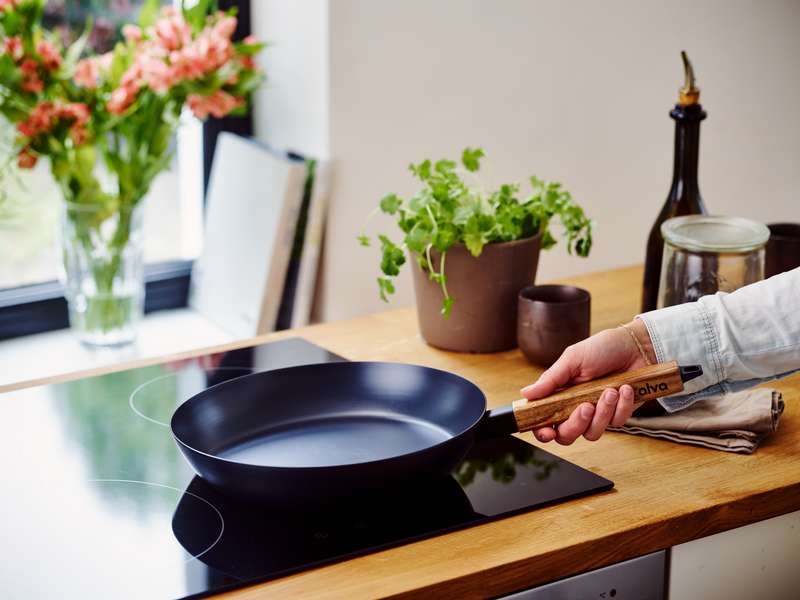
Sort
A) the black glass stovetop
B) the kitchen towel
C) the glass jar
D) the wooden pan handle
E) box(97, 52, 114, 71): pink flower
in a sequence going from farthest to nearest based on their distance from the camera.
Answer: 1. box(97, 52, 114, 71): pink flower
2. the glass jar
3. the kitchen towel
4. the wooden pan handle
5. the black glass stovetop

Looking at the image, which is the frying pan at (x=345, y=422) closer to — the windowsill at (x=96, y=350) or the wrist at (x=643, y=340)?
the wrist at (x=643, y=340)

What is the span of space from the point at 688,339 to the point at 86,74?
47.8 inches

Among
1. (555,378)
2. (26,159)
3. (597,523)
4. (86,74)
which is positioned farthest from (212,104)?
(597,523)

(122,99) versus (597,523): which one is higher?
(122,99)

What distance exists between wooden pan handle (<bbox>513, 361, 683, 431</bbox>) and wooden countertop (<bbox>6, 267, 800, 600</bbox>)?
9 centimetres

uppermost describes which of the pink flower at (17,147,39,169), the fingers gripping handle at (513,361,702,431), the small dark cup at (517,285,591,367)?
the pink flower at (17,147,39,169)

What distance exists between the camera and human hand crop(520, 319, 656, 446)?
1.07 m

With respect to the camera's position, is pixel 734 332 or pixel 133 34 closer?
pixel 734 332

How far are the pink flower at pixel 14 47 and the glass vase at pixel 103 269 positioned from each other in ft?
0.90

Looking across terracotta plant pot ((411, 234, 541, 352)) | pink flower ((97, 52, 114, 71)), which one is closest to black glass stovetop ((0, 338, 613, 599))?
Answer: terracotta plant pot ((411, 234, 541, 352))

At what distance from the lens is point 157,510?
100cm

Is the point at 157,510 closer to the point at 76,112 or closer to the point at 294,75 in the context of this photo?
the point at 76,112

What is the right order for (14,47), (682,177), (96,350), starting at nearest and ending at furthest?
(682,177) → (14,47) → (96,350)

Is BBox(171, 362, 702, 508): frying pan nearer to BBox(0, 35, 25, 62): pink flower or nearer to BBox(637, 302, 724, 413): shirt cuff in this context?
BBox(637, 302, 724, 413): shirt cuff
